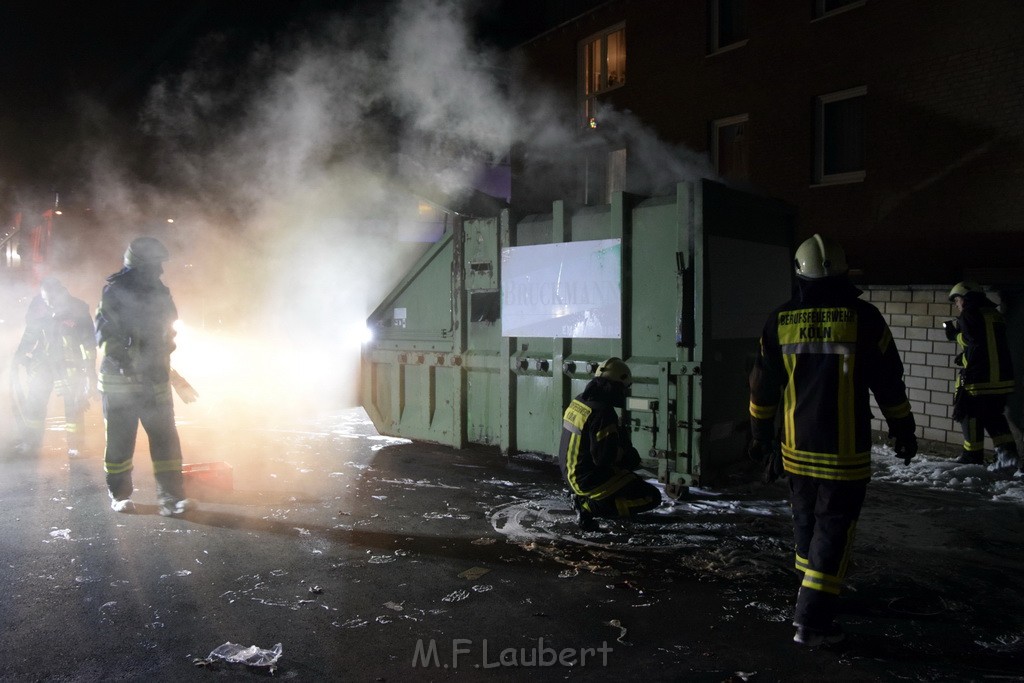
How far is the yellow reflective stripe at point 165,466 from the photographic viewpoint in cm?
506

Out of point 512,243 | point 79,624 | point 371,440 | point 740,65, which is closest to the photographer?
point 79,624

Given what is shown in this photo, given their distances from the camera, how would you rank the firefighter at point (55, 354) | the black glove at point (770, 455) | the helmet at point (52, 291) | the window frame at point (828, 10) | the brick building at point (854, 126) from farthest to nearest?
the window frame at point (828, 10), the brick building at point (854, 126), the firefighter at point (55, 354), the helmet at point (52, 291), the black glove at point (770, 455)

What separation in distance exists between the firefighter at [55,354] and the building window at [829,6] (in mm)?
10777

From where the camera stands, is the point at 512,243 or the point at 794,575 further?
the point at 512,243

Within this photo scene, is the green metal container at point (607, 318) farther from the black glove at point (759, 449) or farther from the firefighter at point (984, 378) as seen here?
the firefighter at point (984, 378)

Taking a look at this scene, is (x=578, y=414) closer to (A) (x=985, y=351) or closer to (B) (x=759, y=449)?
(B) (x=759, y=449)

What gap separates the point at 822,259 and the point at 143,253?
4.68m

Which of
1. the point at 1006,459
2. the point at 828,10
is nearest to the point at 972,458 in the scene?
the point at 1006,459

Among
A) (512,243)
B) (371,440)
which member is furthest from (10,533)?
(512,243)

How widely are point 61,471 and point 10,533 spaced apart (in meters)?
1.95

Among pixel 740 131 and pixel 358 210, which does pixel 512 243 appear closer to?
pixel 358 210

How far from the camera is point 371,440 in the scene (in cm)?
809

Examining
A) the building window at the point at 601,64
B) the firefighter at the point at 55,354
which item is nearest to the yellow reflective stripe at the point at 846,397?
the firefighter at the point at 55,354

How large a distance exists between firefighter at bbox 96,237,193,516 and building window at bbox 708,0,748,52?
34.1 ft
